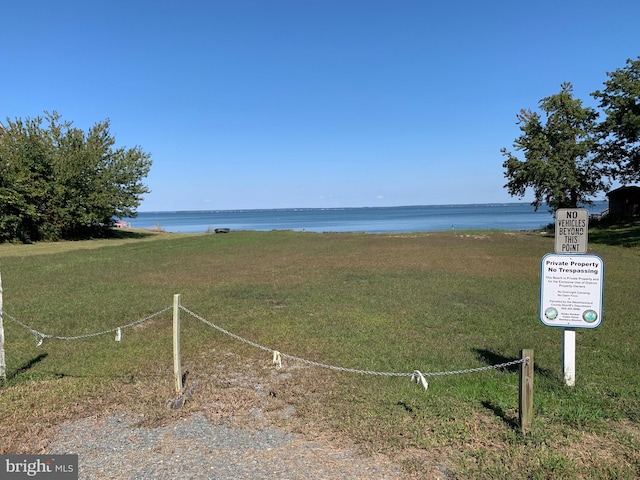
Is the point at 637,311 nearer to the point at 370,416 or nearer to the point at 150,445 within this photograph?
the point at 370,416

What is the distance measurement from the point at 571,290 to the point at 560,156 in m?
44.4

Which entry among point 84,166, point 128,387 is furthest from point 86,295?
point 84,166

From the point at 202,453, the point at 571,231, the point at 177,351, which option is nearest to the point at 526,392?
the point at 571,231

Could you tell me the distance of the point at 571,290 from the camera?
5.21 meters

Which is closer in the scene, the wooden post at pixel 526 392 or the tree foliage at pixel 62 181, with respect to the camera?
the wooden post at pixel 526 392

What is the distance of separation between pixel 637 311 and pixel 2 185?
37960 millimetres

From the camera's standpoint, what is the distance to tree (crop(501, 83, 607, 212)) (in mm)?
42747

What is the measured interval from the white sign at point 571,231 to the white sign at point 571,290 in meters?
0.12

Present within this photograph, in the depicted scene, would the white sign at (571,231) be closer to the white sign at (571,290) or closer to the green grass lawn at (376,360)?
the white sign at (571,290)

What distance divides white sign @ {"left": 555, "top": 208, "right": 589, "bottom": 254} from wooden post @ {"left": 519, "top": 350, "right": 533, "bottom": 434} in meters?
1.85

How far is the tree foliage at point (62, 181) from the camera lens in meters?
33.4

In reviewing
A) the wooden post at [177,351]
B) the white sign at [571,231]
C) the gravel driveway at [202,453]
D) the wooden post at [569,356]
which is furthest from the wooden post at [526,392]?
the wooden post at [177,351]

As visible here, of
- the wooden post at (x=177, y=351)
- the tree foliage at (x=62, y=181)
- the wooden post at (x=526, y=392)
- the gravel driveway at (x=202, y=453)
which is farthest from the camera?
the tree foliage at (x=62, y=181)

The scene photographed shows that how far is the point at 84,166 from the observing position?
39.6 metres
